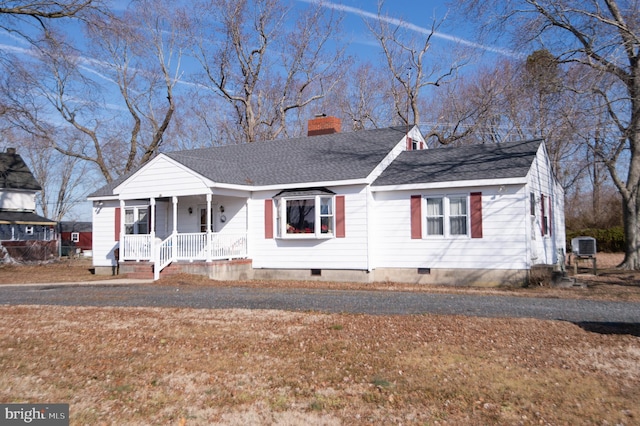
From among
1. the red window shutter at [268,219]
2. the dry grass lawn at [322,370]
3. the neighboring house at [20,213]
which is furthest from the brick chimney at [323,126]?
the neighboring house at [20,213]

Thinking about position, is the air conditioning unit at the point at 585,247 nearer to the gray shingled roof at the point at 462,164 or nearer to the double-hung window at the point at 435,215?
the gray shingled roof at the point at 462,164

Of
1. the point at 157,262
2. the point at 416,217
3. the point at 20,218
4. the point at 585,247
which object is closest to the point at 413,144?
the point at 416,217

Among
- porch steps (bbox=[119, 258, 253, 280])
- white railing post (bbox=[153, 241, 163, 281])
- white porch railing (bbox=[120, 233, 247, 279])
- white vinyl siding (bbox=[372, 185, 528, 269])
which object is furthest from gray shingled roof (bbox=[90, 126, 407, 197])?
white railing post (bbox=[153, 241, 163, 281])

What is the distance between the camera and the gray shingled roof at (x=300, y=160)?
1923cm

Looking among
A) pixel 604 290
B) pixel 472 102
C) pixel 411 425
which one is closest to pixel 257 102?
pixel 472 102

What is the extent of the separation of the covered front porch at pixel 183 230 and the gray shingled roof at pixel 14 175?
20116 millimetres

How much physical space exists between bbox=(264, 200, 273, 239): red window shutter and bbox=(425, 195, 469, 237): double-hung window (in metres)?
5.48

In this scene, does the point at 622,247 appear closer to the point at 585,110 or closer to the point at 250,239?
the point at 585,110

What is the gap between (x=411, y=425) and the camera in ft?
17.6

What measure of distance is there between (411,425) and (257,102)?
3497 cm

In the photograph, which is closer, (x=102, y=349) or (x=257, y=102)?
(x=102, y=349)

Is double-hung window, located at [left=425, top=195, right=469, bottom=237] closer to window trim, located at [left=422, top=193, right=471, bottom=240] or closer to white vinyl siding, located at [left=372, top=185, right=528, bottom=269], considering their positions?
window trim, located at [left=422, top=193, right=471, bottom=240]

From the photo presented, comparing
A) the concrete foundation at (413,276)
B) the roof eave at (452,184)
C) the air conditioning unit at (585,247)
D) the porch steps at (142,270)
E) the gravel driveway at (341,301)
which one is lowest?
the gravel driveway at (341,301)

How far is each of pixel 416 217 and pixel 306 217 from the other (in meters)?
3.76
